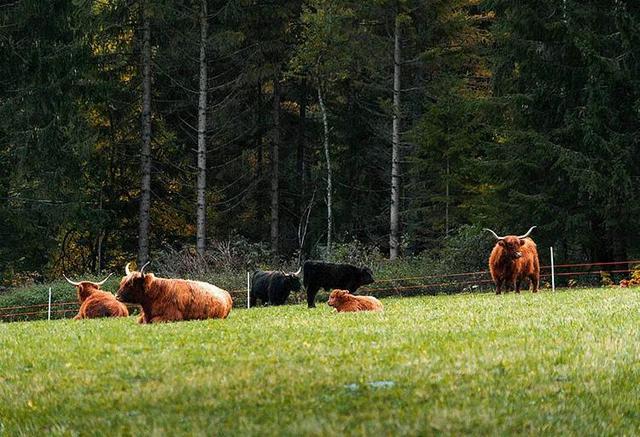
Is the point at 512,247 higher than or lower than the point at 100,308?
higher

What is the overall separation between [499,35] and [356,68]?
391 inches

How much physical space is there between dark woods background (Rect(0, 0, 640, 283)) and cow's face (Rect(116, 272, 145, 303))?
16.4 m

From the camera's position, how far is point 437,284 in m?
30.8

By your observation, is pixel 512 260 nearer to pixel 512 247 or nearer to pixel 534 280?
pixel 512 247

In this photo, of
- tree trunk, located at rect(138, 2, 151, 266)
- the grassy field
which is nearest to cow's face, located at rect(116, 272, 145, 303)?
the grassy field

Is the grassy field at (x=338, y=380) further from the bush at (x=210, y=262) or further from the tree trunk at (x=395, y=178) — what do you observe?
the tree trunk at (x=395, y=178)

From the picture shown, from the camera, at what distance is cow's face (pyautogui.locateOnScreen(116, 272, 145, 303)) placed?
1661cm

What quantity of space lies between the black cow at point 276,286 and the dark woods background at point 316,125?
7890mm

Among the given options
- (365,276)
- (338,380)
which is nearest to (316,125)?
(365,276)

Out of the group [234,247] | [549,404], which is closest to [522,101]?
[234,247]

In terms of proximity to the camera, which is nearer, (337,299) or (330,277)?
(337,299)

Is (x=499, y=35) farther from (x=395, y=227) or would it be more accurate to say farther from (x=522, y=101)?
(x=395, y=227)

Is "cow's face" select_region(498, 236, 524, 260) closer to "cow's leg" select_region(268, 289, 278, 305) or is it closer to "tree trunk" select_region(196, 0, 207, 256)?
"cow's leg" select_region(268, 289, 278, 305)

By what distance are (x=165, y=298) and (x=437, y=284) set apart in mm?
15456
